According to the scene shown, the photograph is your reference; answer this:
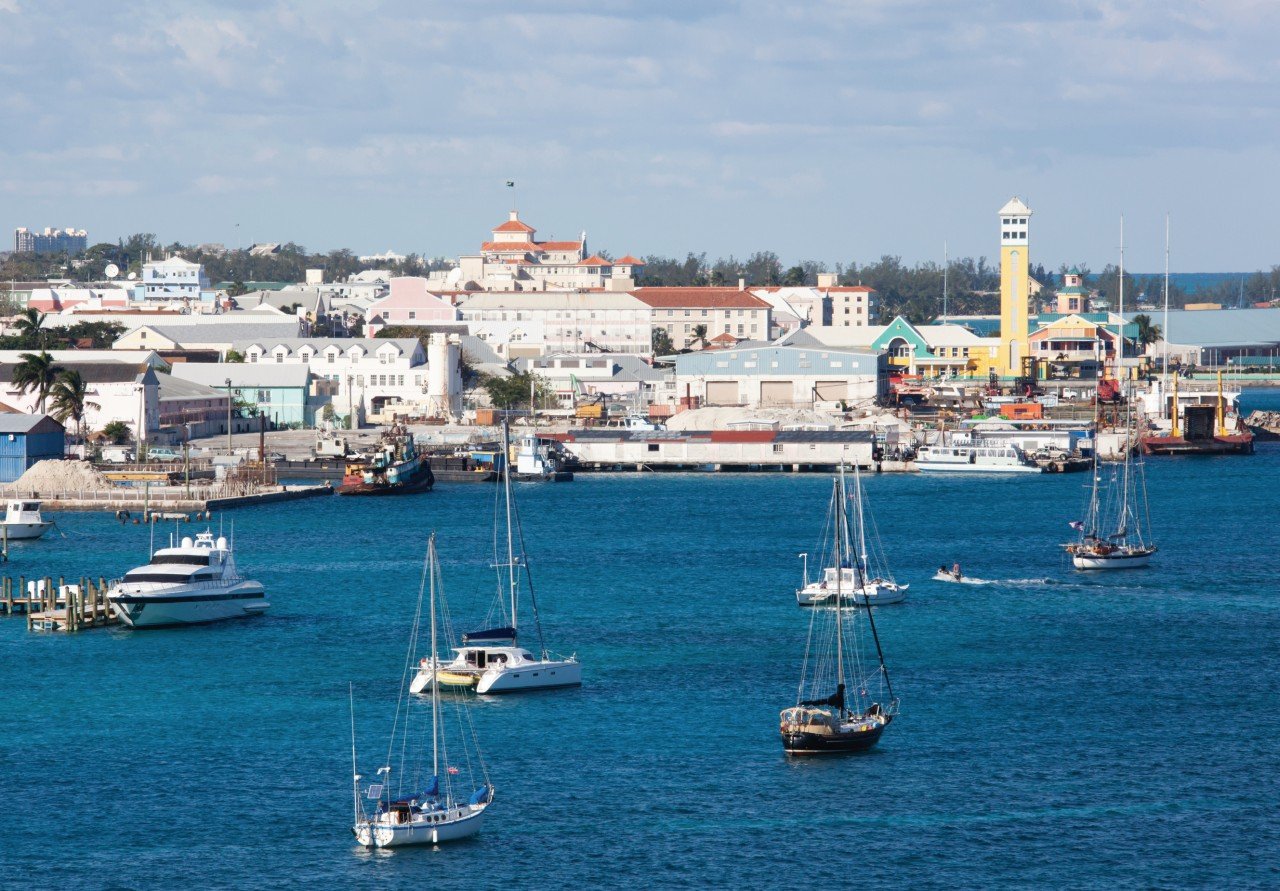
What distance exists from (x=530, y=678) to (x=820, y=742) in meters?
6.34

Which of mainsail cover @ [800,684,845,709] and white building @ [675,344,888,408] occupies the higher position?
white building @ [675,344,888,408]

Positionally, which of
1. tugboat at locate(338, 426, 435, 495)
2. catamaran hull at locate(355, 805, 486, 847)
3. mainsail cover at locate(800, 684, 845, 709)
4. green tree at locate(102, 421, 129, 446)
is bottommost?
catamaran hull at locate(355, 805, 486, 847)

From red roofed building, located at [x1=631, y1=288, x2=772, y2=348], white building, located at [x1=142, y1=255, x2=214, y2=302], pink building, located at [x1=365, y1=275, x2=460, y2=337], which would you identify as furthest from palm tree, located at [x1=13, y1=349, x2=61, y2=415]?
white building, located at [x1=142, y1=255, x2=214, y2=302]

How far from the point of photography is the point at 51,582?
140ft

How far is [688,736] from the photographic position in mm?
30312

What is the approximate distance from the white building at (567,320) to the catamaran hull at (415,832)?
339ft

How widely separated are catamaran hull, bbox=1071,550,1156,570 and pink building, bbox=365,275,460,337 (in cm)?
8290

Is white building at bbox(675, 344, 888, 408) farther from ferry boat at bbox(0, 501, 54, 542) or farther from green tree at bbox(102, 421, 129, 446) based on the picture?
ferry boat at bbox(0, 501, 54, 542)

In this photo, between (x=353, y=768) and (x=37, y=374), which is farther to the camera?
(x=37, y=374)

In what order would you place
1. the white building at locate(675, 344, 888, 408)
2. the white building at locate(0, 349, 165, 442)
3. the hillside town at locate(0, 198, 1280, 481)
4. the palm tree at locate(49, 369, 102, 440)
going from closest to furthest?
1. the palm tree at locate(49, 369, 102, 440)
2. the white building at locate(0, 349, 165, 442)
3. the hillside town at locate(0, 198, 1280, 481)
4. the white building at locate(675, 344, 888, 408)

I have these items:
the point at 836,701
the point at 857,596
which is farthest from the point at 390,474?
the point at 836,701

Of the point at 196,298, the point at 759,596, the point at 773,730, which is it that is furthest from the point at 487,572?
the point at 196,298

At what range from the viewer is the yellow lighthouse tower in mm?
125562

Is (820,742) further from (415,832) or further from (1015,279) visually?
(1015,279)
